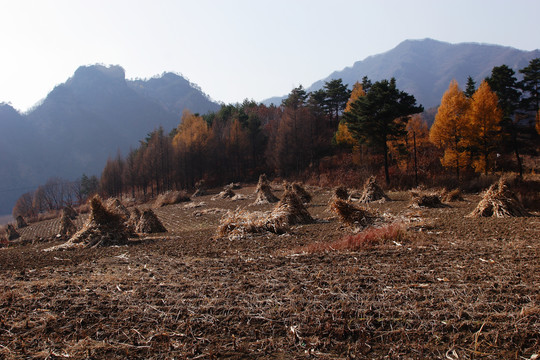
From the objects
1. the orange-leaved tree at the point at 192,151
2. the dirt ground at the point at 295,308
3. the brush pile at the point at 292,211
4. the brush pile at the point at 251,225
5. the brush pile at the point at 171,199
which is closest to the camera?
the dirt ground at the point at 295,308

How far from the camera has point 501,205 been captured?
990cm

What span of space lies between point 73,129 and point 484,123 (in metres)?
162

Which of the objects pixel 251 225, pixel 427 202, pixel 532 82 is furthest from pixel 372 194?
pixel 532 82

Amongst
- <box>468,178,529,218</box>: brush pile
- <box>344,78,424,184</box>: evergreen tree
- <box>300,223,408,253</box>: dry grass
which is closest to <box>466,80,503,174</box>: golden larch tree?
<box>344,78,424,184</box>: evergreen tree

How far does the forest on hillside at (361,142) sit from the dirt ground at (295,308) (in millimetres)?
24073

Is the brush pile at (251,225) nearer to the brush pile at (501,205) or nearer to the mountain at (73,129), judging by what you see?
the brush pile at (501,205)

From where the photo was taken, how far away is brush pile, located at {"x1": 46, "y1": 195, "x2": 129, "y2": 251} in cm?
1032

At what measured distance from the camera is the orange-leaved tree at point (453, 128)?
27.8 meters

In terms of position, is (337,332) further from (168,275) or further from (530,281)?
(168,275)

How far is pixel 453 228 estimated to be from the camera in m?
8.23

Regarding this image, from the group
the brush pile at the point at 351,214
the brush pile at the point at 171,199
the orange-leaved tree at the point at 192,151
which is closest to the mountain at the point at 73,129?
the orange-leaved tree at the point at 192,151

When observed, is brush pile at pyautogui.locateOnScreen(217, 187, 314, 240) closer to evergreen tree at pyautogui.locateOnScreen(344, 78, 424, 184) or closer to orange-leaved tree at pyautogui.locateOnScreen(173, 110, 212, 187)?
evergreen tree at pyautogui.locateOnScreen(344, 78, 424, 184)

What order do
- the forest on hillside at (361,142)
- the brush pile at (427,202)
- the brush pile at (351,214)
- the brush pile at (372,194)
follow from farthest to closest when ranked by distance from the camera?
1. the forest on hillside at (361,142)
2. the brush pile at (372,194)
3. the brush pile at (427,202)
4. the brush pile at (351,214)

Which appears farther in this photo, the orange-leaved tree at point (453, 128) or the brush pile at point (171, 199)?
the brush pile at point (171, 199)
